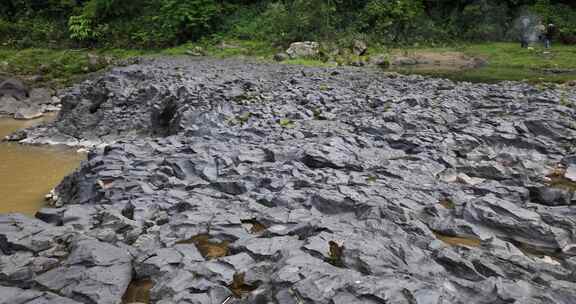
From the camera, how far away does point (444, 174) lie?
7.85 meters

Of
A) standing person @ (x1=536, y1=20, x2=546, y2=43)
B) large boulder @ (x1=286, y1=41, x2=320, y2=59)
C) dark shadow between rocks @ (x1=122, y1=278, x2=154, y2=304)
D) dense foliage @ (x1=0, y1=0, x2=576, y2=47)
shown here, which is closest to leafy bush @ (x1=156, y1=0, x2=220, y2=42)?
dense foliage @ (x1=0, y1=0, x2=576, y2=47)

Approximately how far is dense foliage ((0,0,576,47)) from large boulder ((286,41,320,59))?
96.3 inches

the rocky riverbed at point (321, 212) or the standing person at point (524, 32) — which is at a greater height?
the standing person at point (524, 32)

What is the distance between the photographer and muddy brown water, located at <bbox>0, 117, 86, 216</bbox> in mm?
9352

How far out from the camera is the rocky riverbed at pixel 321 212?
4.05 meters

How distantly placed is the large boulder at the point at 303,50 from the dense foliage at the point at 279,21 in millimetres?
2447

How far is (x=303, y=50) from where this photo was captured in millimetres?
26016

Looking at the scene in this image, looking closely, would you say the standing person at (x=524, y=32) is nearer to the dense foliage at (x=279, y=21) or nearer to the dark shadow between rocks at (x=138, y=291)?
the dense foliage at (x=279, y=21)

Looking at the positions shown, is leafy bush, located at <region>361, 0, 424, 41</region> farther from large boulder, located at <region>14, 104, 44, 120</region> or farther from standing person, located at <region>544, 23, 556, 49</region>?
large boulder, located at <region>14, 104, 44, 120</region>

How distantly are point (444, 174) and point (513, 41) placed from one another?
26947mm

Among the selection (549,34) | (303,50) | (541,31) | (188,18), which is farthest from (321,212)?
(188,18)

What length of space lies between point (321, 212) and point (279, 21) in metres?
26.1

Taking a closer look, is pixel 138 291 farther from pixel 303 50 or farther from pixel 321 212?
pixel 303 50

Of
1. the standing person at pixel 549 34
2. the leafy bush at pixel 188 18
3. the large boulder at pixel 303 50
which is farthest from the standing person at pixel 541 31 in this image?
the leafy bush at pixel 188 18
